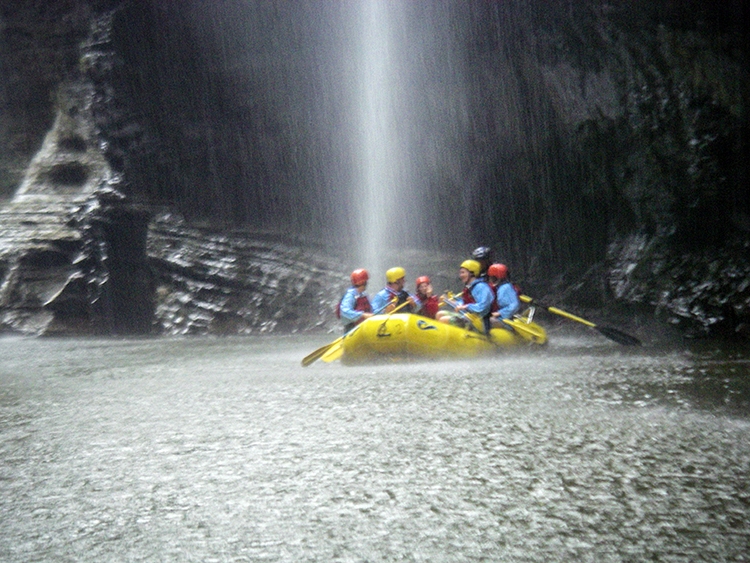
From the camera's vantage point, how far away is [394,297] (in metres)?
11.0

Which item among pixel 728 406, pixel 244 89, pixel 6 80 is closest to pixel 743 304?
pixel 728 406

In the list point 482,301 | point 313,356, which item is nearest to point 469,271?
point 482,301

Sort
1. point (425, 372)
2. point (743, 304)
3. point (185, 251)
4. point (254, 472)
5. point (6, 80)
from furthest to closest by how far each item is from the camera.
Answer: point (6, 80), point (185, 251), point (743, 304), point (425, 372), point (254, 472)

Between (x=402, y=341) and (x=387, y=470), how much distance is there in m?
5.80

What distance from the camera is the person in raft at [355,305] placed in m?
11.0

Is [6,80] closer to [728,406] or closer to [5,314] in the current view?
[5,314]

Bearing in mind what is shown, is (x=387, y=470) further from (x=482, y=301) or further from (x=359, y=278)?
(x=359, y=278)

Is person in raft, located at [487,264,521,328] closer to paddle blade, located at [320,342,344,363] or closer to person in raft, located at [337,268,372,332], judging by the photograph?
person in raft, located at [337,268,372,332]

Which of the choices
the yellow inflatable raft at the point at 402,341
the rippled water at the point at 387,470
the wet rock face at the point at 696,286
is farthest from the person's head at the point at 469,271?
the rippled water at the point at 387,470

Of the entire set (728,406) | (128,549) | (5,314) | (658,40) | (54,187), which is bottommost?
(5,314)

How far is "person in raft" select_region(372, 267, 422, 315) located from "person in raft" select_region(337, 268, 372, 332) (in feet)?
0.57

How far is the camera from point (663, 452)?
13.0 ft

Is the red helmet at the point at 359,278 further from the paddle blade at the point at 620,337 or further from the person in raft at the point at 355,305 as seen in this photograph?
the paddle blade at the point at 620,337

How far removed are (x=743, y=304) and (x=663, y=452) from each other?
821cm
